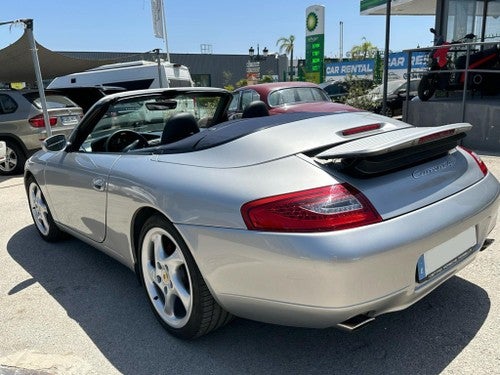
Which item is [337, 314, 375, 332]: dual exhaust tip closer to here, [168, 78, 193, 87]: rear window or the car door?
the car door

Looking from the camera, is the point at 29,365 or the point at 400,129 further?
the point at 400,129

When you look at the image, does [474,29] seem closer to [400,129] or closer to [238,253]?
[400,129]

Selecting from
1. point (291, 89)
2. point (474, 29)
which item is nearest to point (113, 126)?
point (291, 89)

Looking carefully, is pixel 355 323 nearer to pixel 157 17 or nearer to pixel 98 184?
pixel 98 184

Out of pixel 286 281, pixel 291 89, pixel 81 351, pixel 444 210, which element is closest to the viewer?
pixel 286 281

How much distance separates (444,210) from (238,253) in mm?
1028

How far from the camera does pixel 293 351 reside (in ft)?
8.19

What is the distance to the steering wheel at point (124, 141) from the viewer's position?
3534mm

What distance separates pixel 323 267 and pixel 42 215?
3.43 m

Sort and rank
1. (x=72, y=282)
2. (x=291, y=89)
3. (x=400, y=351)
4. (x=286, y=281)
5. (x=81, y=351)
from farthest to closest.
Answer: (x=291, y=89)
(x=72, y=282)
(x=81, y=351)
(x=400, y=351)
(x=286, y=281)

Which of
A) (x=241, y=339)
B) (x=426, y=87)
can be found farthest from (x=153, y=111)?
(x=426, y=87)

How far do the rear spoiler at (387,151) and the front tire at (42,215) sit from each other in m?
3.09

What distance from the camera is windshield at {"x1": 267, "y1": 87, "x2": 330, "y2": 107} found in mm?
9384

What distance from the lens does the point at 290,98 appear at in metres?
9.51
